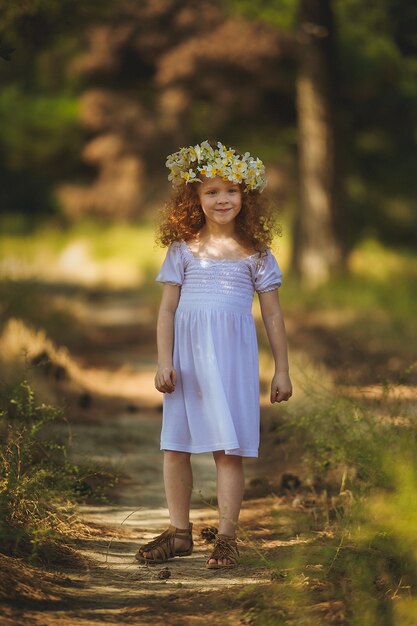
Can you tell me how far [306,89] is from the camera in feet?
48.1

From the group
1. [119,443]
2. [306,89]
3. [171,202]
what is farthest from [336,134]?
[171,202]

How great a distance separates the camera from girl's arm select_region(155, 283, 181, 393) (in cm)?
487

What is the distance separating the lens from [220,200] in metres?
5.05

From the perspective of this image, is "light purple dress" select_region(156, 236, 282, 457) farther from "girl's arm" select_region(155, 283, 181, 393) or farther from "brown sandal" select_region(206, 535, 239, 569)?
"brown sandal" select_region(206, 535, 239, 569)

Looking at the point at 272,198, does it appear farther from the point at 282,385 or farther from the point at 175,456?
the point at 175,456

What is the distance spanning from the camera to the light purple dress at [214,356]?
4848 mm

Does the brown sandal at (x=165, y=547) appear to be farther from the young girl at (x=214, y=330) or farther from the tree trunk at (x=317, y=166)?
the tree trunk at (x=317, y=166)

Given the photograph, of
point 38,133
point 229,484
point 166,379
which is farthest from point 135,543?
point 38,133

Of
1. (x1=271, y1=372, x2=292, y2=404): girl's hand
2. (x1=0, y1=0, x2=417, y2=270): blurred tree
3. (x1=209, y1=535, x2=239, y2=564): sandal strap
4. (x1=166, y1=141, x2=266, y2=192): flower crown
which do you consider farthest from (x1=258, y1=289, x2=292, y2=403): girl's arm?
(x1=0, y1=0, x2=417, y2=270): blurred tree

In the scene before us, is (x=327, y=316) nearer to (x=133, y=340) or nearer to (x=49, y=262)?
(x=133, y=340)

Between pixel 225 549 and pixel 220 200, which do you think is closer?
pixel 225 549

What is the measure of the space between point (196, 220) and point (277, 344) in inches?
25.4

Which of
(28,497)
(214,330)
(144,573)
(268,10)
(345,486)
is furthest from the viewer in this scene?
(268,10)

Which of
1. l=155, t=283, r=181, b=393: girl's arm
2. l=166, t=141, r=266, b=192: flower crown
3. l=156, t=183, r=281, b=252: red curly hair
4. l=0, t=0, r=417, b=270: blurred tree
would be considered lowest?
l=155, t=283, r=181, b=393: girl's arm
